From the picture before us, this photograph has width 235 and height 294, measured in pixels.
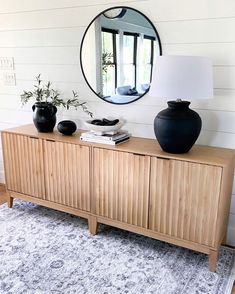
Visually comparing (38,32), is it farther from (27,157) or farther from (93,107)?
(27,157)

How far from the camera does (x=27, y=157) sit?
263cm

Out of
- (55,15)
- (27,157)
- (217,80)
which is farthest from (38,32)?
(217,80)

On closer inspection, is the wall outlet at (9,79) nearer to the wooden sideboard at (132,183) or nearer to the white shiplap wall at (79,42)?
the white shiplap wall at (79,42)

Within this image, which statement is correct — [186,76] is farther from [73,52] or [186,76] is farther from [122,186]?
[73,52]

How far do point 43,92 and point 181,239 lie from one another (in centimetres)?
180

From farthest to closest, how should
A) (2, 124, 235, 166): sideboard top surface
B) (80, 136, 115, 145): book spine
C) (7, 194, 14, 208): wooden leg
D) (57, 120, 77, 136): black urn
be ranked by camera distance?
(7, 194, 14, 208): wooden leg < (57, 120, 77, 136): black urn < (80, 136, 115, 145): book spine < (2, 124, 235, 166): sideboard top surface

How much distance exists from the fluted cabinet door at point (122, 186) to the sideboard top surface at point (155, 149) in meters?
0.05

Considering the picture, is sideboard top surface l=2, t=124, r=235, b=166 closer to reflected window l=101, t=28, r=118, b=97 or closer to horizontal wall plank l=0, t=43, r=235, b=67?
reflected window l=101, t=28, r=118, b=97

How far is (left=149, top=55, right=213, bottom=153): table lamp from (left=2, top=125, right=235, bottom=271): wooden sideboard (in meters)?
A: 0.12

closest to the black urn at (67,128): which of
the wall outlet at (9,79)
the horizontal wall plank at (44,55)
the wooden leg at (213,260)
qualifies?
the horizontal wall plank at (44,55)

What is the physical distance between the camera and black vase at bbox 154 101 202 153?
1.95 metres

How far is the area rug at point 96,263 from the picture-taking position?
6.07ft

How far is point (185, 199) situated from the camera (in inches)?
79.0

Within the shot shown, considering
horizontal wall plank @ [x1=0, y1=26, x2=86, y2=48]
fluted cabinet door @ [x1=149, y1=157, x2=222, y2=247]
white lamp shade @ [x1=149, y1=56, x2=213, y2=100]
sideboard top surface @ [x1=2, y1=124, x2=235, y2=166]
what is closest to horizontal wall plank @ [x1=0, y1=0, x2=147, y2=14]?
horizontal wall plank @ [x1=0, y1=26, x2=86, y2=48]
